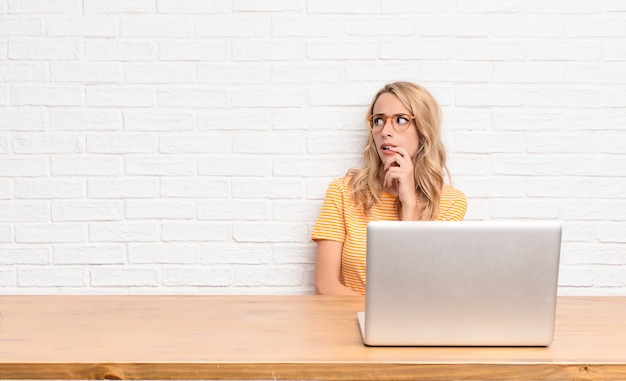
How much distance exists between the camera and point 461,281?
1200mm

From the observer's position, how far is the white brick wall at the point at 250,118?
2.47 metres

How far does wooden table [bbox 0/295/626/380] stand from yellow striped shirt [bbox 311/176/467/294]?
0.76m

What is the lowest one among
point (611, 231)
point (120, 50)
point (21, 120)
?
point (611, 231)

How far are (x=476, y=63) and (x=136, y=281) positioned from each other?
1489 millimetres

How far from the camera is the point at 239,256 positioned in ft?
8.33

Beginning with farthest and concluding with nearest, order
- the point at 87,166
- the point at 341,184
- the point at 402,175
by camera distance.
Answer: the point at 87,166
the point at 341,184
the point at 402,175

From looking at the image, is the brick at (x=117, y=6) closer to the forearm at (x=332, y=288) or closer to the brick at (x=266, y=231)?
the brick at (x=266, y=231)

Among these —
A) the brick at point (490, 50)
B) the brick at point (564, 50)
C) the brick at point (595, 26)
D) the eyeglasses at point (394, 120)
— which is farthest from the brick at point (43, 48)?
the brick at point (595, 26)

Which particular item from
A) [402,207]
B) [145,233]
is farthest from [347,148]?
[145,233]

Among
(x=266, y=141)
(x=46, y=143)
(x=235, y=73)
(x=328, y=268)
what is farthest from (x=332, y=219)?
(x=46, y=143)

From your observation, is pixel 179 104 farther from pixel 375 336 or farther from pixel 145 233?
pixel 375 336

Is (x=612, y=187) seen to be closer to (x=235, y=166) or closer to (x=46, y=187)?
(x=235, y=166)

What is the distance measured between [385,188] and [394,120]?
244 mm

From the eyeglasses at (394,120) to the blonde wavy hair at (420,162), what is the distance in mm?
31
